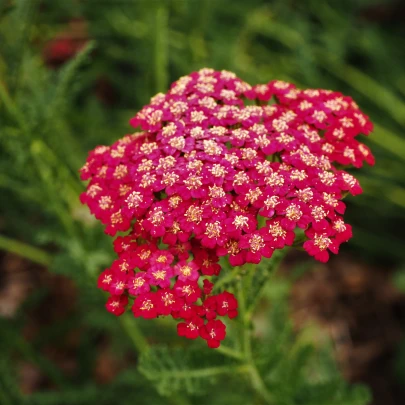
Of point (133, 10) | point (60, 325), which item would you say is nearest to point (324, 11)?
point (133, 10)

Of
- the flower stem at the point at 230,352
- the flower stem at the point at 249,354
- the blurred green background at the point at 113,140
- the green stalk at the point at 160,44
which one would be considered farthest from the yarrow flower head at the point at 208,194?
the green stalk at the point at 160,44

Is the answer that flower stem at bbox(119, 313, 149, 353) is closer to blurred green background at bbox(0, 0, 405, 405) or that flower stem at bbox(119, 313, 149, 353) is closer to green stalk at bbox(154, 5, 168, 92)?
blurred green background at bbox(0, 0, 405, 405)

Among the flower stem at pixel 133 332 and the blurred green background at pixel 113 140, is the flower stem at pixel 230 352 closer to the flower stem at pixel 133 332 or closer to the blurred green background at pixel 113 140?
the blurred green background at pixel 113 140

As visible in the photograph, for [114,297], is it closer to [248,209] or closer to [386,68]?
[248,209]

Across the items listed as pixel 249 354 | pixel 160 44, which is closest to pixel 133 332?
pixel 249 354

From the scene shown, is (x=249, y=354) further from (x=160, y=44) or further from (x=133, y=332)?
(x=160, y=44)

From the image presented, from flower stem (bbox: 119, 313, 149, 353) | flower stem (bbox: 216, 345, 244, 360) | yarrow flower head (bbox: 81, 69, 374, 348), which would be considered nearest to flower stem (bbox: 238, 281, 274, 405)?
flower stem (bbox: 216, 345, 244, 360)
